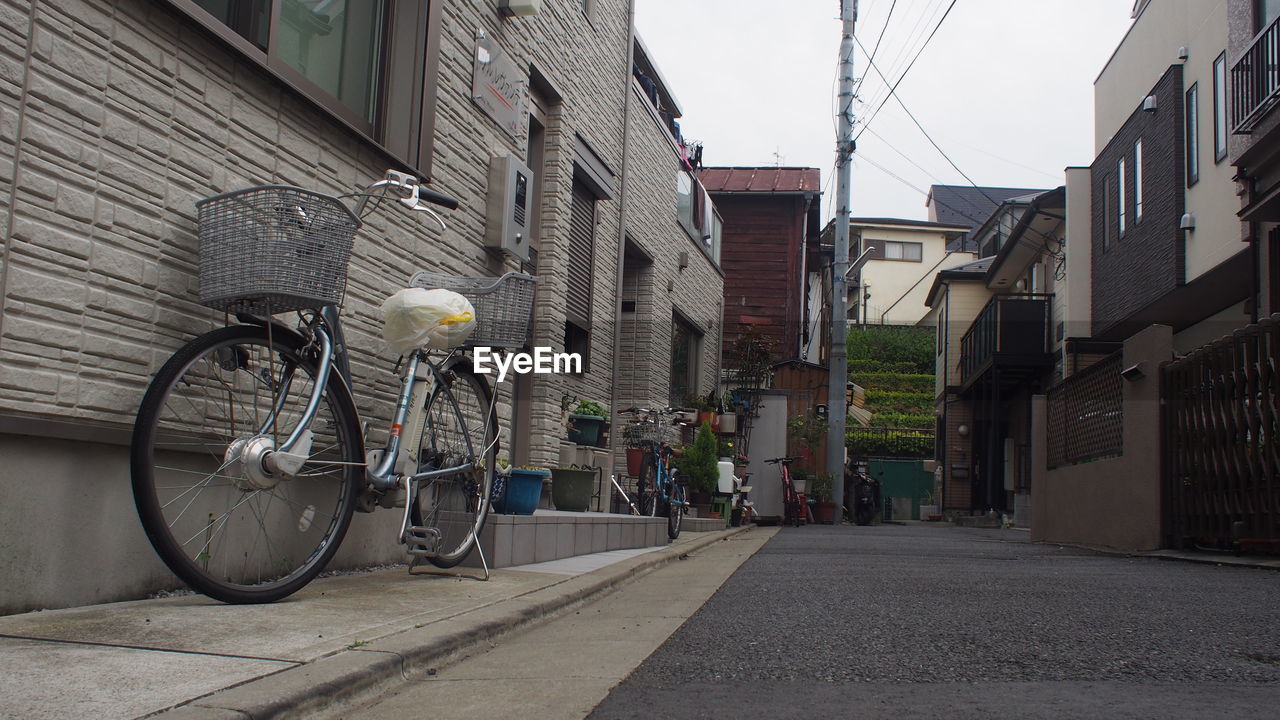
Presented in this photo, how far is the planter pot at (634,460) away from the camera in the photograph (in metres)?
9.81

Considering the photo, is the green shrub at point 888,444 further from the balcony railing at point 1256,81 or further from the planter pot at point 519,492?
the planter pot at point 519,492

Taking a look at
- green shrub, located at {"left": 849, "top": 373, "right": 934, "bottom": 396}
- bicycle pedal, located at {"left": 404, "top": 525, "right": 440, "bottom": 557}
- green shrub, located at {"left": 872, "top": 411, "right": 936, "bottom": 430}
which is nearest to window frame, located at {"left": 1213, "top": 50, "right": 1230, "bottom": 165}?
bicycle pedal, located at {"left": 404, "top": 525, "right": 440, "bottom": 557}

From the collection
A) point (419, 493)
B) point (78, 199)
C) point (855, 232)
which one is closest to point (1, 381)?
point (78, 199)

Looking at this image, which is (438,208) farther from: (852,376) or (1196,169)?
(852,376)

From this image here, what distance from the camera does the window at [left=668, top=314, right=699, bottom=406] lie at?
13617 mm

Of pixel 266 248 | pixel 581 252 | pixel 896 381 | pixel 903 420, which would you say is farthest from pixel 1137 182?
pixel 896 381

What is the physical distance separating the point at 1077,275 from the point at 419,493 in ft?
50.2

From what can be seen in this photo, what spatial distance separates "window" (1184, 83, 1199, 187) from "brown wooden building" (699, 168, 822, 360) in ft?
38.1

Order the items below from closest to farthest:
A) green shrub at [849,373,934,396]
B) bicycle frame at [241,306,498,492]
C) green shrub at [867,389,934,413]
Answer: bicycle frame at [241,306,498,492] < green shrub at [867,389,934,413] < green shrub at [849,373,934,396]

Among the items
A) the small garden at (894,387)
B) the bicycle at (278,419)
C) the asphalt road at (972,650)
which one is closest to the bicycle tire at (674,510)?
the asphalt road at (972,650)

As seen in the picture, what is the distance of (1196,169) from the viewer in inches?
480

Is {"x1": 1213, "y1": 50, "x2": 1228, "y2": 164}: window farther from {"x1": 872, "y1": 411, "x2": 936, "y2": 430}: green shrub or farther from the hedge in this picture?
the hedge

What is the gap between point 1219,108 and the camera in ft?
38.0

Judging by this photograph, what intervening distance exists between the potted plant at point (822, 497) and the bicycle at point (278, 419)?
49.4 feet
